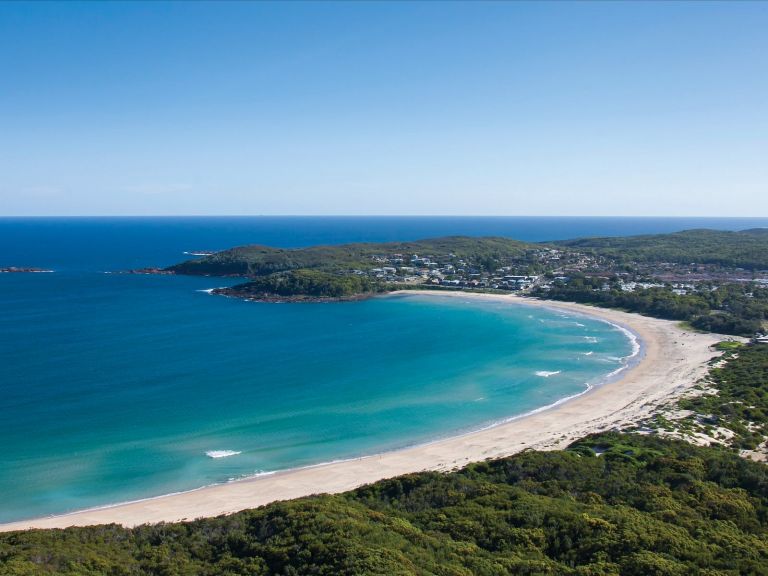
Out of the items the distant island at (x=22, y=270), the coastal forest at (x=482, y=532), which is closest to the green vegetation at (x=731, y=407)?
the coastal forest at (x=482, y=532)

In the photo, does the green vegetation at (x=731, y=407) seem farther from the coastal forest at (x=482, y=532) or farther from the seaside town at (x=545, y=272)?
the seaside town at (x=545, y=272)

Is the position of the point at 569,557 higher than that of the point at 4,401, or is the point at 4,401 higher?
the point at 569,557

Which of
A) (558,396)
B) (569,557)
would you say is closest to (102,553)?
(569,557)

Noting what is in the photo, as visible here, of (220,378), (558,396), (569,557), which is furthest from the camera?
(220,378)

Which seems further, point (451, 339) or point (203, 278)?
point (203, 278)

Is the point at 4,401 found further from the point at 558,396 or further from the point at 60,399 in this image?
the point at 558,396

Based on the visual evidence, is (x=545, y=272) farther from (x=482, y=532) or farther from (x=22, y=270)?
(x=22, y=270)

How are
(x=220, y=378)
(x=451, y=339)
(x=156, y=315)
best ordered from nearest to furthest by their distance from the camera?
(x=220, y=378)
(x=451, y=339)
(x=156, y=315)
